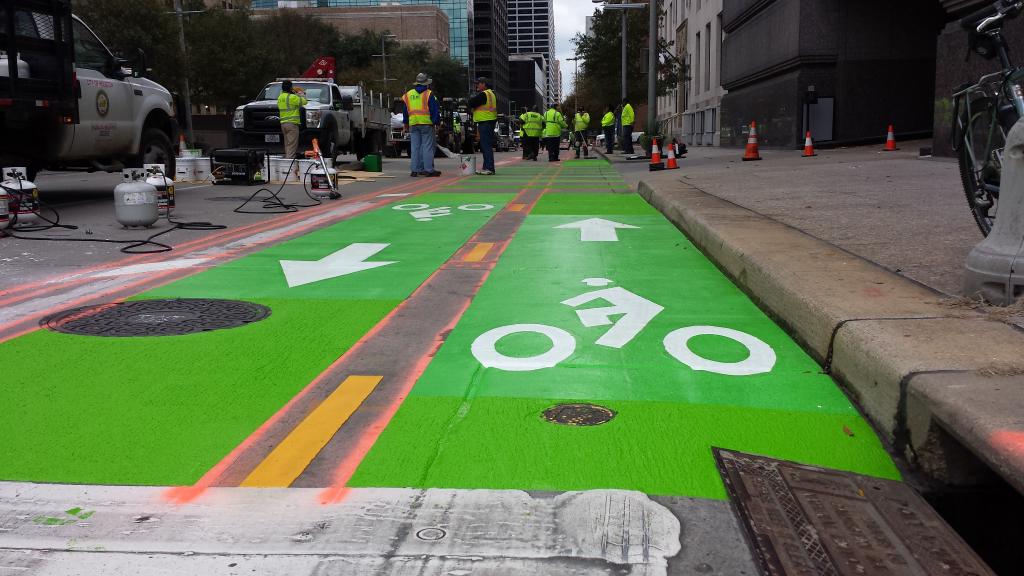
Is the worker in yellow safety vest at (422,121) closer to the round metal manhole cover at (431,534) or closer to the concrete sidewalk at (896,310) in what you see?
the concrete sidewalk at (896,310)

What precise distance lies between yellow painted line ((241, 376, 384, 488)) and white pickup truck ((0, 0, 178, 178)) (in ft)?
28.2

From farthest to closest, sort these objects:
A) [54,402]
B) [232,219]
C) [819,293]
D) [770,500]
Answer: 1. [232,219]
2. [819,293]
3. [54,402]
4. [770,500]

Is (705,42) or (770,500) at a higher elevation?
(705,42)

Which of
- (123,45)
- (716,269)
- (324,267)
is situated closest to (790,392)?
(716,269)

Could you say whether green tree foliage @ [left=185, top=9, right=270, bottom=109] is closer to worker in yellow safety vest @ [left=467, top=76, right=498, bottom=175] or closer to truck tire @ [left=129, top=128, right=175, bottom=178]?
worker in yellow safety vest @ [left=467, top=76, right=498, bottom=175]

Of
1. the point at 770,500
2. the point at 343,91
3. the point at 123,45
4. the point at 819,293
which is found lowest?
the point at 770,500

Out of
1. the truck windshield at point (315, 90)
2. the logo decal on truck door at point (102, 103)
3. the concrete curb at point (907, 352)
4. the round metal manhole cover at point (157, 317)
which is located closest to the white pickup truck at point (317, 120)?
the truck windshield at point (315, 90)

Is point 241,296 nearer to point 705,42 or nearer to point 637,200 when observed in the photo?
point 637,200

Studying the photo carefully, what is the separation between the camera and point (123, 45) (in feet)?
134

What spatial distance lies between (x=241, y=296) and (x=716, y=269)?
3.66 m

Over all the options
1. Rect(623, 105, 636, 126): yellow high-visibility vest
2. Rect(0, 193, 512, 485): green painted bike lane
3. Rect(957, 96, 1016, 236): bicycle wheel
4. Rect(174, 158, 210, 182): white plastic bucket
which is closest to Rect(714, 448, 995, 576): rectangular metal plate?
Rect(0, 193, 512, 485): green painted bike lane

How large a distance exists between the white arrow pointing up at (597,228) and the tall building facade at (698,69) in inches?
1233

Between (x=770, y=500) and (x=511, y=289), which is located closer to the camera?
(x=770, y=500)

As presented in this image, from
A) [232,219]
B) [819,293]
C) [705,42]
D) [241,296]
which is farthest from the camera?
[705,42]
